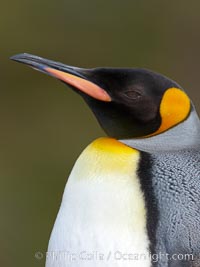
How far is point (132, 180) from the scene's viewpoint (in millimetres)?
1536

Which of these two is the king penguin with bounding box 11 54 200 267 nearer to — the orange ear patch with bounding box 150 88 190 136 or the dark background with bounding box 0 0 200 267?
the orange ear patch with bounding box 150 88 190 136

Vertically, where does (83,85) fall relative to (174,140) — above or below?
above

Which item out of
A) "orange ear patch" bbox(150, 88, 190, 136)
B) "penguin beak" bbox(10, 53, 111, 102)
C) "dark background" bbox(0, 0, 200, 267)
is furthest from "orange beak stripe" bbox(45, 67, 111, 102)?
"dark background" bbox(0, 0, 200, 267)

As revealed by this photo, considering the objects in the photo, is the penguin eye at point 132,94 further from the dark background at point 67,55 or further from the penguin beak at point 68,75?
the dark background at point 67,55

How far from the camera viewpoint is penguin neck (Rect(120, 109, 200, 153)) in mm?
1581

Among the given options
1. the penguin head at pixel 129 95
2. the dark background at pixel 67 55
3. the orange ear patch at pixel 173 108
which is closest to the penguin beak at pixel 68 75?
the penguin head at pixel 129 95

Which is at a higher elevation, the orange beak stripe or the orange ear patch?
the orange beak stripe

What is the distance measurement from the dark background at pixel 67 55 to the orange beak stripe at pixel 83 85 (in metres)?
3.41

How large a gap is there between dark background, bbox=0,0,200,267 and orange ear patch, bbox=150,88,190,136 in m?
3.41

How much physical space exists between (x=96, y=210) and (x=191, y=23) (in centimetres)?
441

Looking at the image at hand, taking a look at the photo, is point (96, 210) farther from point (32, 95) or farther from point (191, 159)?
point (32, 95)

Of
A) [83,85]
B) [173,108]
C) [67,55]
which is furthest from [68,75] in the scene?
[67,55]

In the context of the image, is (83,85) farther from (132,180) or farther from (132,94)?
(132,180)

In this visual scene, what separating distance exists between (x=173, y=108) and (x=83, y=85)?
18cm
